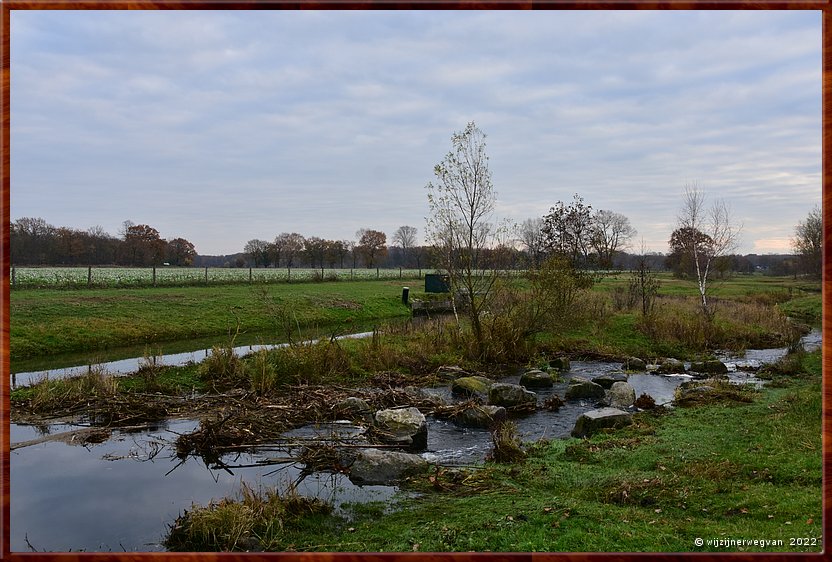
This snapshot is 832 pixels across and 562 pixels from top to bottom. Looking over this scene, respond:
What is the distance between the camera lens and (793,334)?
23.2 metres

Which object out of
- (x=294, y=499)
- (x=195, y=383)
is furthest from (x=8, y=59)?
(x=195, y=383)

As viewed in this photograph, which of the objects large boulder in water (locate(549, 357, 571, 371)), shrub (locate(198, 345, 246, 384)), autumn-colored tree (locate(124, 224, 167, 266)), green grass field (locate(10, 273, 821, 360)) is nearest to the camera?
shrub (locate(198, 345, 246, 384))

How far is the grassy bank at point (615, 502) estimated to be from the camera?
215 inches

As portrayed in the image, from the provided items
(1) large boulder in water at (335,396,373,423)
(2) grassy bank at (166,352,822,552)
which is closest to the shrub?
(1) large boulder in water at (335,396,373,423)

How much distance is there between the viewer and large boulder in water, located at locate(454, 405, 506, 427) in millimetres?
11367

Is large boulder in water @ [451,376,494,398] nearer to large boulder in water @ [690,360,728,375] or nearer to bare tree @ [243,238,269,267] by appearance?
large boulder in water @ [690,360,728,375]

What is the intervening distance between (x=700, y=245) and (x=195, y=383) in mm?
24833

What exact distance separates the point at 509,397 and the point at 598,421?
2.61 metres

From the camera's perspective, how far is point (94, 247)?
1633 inches

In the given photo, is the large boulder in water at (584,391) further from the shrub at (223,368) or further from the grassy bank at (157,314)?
the shrub at (223,368)

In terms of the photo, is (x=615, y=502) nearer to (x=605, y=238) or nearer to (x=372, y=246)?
(x=605, y=238)

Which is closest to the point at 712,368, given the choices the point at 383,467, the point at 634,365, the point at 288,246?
the point at 634,365

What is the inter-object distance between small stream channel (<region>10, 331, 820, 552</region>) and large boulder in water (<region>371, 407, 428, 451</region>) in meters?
0.26

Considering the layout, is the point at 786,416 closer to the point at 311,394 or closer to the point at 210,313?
the point at 311,394
